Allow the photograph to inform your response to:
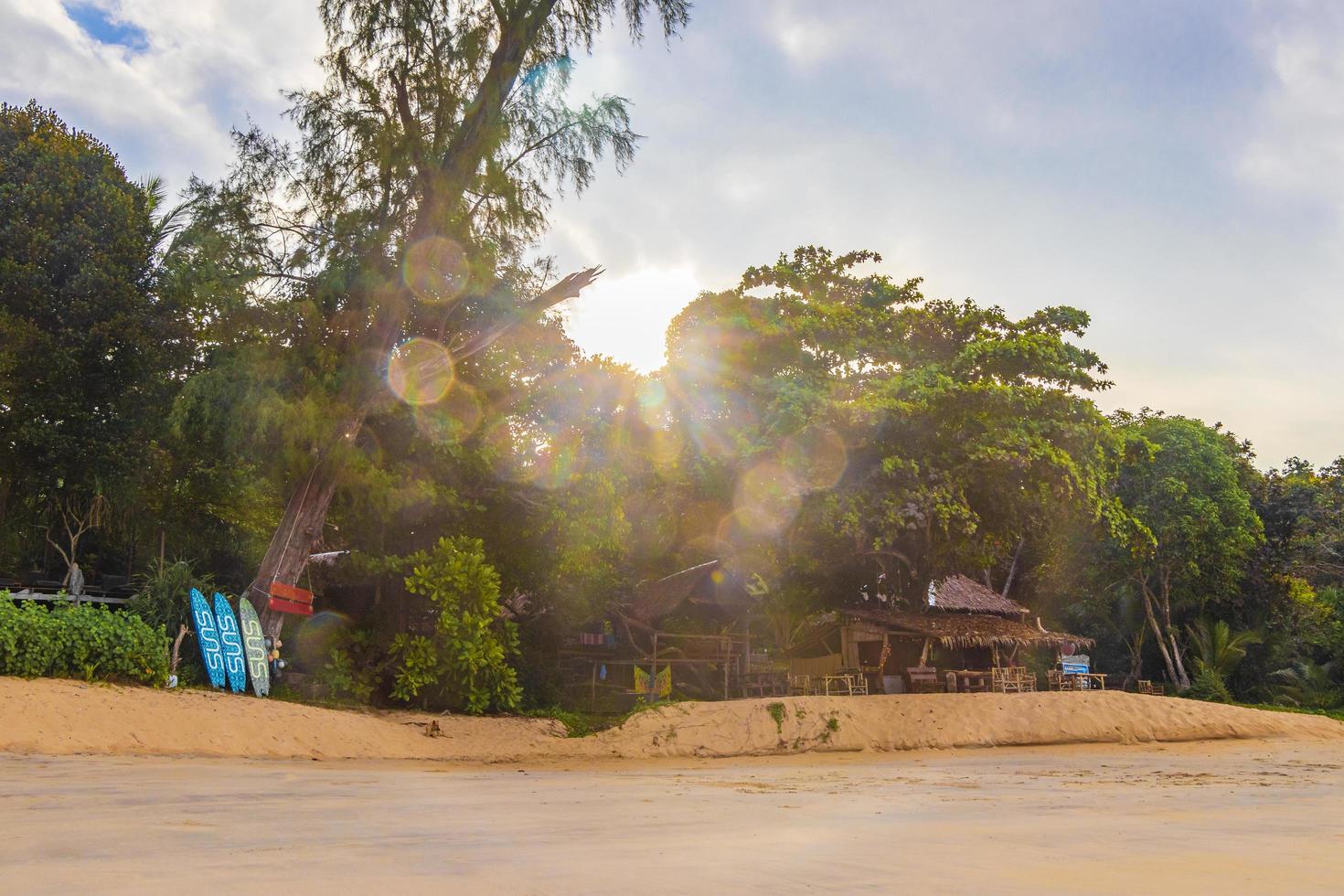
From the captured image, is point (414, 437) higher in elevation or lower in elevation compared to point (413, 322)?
lower

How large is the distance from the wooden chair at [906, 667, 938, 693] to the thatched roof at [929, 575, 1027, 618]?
274 cm

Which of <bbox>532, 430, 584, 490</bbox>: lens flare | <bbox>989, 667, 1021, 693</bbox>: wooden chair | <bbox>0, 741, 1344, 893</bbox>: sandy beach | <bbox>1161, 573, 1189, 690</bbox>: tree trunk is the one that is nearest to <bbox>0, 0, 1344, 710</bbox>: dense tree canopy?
<bbox>532, 430, 584, 490</bbox>: lens flare

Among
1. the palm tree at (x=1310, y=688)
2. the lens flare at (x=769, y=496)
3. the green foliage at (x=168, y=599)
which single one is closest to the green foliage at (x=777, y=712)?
the lens flare at (x=769, y=496)

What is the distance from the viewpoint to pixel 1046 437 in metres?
21.7

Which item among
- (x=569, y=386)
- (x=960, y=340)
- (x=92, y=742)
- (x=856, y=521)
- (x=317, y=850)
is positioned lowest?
(x=92, y=742)

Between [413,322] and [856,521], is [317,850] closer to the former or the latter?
[413,322]

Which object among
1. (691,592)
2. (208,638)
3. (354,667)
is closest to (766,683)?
(691,592)

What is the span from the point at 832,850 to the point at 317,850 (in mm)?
2317

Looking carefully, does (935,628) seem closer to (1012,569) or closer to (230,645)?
(1012,569)

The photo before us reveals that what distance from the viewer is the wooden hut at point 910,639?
22250mm

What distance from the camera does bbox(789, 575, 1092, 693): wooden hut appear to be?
73.0 feet

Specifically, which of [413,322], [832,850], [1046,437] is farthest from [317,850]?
[1046,437]

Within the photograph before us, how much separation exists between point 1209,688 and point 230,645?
26.3 metres

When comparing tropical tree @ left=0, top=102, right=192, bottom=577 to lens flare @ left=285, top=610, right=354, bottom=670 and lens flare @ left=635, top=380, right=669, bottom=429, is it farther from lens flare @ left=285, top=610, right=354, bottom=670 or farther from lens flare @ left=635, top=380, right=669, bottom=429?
lens flare @ left=635, top=380, right=669, bottom=429
